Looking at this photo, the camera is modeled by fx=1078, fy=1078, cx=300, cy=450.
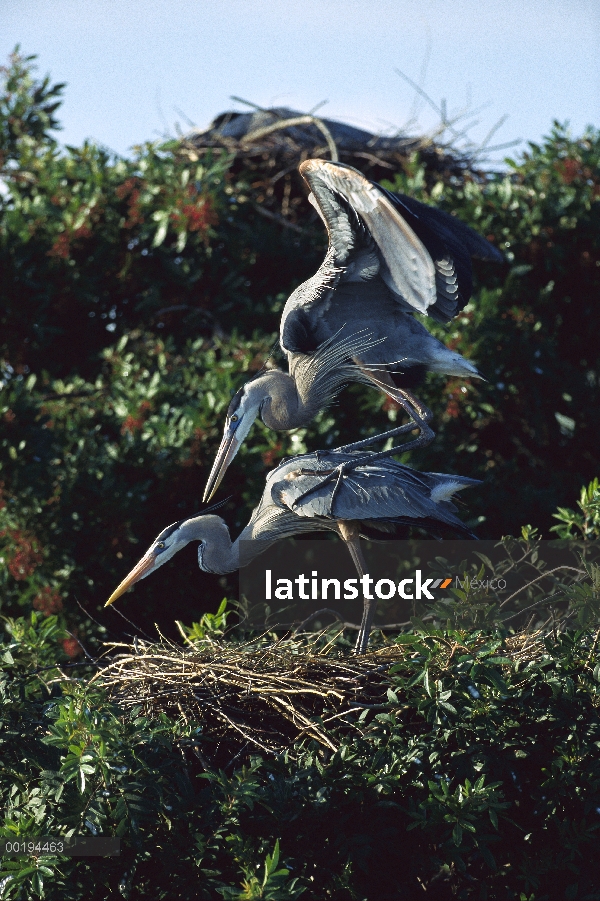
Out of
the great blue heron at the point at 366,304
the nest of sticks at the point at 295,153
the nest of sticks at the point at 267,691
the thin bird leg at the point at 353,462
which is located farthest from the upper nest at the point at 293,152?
the nest of sticks at the point at 267,691

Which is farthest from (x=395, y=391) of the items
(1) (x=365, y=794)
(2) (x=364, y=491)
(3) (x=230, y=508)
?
(3) (x=230, y=508)

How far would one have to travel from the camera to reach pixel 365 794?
3.28 metres

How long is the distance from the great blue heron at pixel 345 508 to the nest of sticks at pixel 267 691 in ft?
1.13

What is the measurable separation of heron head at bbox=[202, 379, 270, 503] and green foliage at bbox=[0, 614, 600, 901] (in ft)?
3.74

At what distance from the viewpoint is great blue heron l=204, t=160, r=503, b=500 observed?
3.82 meters

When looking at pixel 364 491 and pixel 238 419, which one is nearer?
pixel 364 491

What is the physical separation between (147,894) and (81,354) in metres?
5.09

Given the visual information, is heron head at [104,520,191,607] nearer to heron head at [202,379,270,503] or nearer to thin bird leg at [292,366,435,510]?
heron head at [202,379,270,503]

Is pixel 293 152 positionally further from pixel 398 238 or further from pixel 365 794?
pixel 365 794

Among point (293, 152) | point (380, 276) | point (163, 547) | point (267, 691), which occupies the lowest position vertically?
point (267, 691)

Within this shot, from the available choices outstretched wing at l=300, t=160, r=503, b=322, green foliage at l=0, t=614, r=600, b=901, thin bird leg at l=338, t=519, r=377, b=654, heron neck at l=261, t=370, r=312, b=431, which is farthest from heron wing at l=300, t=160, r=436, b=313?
green foliage at l=0, t=614, r=600, b=901

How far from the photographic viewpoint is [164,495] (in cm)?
612

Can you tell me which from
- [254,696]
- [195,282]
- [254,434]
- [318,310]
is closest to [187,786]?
[254,696]

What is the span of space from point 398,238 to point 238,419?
3.38 ft
